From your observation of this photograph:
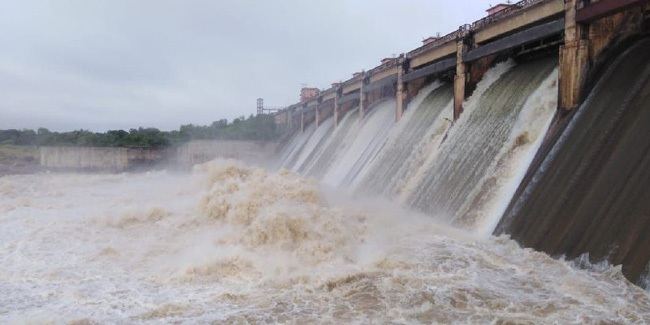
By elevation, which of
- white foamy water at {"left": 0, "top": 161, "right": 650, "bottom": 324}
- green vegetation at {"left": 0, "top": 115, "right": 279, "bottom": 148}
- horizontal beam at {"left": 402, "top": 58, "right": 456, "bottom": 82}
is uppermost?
horizontal beam at {"left": 402, "top": 58, "right": 456, "bottom": 82}

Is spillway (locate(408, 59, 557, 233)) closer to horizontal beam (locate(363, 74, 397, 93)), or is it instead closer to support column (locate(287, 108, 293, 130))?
horizontal beam (locate(363, 74, 397, 93))

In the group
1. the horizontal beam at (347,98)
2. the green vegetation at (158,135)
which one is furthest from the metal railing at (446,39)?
the green vegetation at (158,135)

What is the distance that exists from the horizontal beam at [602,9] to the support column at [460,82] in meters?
5.20

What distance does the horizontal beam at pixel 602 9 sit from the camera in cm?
1049

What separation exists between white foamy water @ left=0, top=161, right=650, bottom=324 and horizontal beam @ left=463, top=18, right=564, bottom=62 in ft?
18.7

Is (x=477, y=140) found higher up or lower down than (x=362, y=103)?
lower down

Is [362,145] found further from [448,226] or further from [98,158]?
[98,158]

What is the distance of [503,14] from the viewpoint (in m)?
15.3

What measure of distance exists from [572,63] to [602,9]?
1.28 m

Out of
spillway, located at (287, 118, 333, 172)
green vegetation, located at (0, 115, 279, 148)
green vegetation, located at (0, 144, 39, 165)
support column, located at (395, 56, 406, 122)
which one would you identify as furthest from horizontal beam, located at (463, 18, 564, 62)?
green vegetation, located at (0, 144, 39, 165)

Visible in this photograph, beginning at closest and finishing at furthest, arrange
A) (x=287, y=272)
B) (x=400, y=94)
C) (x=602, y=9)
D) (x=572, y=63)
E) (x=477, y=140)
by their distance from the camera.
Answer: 1. (x=287, y=272)
2. (x=602, y=9)
3. (x=572, y=63)
4. (x=477, y=140)
5. (x=400, y=94)

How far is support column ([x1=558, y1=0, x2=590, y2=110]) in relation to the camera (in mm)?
11477

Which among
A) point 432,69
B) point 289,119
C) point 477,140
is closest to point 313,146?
point 289,119

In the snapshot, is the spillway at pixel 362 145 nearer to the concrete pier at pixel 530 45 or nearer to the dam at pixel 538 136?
the dam at pixel 538 136
